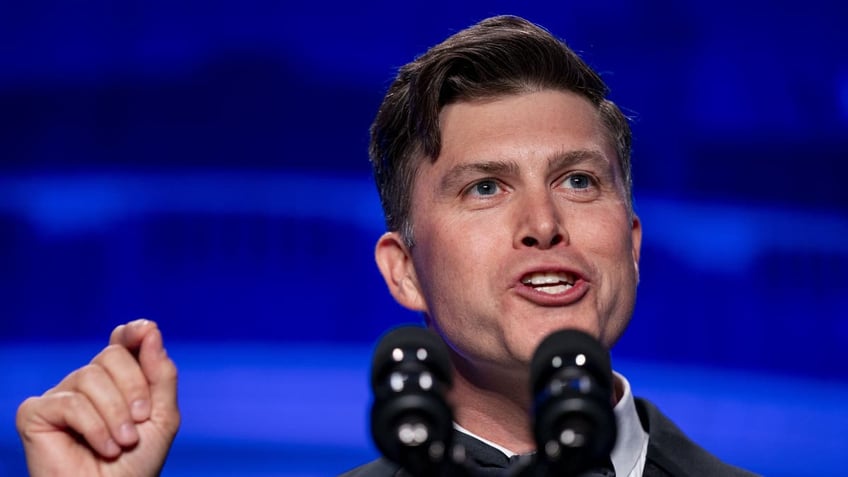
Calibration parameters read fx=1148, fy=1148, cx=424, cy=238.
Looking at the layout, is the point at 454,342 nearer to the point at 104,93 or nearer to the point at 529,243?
the point at 529,243

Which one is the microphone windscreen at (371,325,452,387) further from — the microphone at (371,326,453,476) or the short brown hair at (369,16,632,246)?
the short brown hair at (369,16,632,246)

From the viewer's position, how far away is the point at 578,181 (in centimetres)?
175

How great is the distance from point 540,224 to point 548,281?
83mm

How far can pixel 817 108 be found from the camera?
2908 mm

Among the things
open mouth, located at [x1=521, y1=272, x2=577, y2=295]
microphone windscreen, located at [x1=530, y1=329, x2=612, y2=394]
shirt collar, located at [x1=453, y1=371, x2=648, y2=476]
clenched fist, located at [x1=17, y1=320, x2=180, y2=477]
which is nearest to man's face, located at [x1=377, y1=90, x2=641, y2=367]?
open mouth, located at [x1=521, y1=272, x2=577, y2=295]

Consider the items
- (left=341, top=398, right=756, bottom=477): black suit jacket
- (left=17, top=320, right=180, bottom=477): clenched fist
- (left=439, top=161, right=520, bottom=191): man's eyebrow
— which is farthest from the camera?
(left=341, top=398, right=756, bottom=477): black suit jacket

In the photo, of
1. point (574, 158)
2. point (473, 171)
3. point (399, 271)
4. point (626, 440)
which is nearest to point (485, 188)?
point (473, 171)

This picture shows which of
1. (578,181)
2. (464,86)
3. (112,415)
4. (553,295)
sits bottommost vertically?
(112,415)

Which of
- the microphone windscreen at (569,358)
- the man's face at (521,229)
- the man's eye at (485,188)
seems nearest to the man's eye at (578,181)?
the man's face at (521,229)

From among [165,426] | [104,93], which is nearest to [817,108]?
[104,93]

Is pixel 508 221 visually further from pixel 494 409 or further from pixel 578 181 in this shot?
pixel 494 409

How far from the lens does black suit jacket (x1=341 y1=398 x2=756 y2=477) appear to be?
183 centimetres

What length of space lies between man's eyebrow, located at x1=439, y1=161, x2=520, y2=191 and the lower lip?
0.20m

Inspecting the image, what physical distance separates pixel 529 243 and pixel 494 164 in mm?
161
